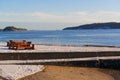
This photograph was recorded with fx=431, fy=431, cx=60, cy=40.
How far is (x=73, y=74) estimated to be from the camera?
2981cm

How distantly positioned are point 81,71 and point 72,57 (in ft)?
8.76

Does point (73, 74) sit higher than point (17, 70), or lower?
lower

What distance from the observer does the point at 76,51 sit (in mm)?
34812

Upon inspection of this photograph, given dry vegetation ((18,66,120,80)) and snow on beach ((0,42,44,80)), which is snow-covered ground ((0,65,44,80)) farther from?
dry vegetation ((18,66,120,80))

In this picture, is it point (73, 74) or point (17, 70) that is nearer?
point (17, 70)

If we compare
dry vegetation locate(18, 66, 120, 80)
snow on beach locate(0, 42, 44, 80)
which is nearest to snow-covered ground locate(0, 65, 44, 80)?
snow on beach locate(0, 42, 44, 80)

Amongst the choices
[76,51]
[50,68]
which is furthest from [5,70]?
[76,51]

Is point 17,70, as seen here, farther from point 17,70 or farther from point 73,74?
point 73,74

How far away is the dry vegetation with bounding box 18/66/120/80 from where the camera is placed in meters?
28.2

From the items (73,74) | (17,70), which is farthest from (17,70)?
(73,74)

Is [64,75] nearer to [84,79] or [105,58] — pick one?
[84,79]

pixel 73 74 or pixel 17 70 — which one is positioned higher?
pixel 17 70

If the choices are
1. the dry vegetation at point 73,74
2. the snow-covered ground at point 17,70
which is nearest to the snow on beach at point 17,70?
the snow-covered ground at point 17,70

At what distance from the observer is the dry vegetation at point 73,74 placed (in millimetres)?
Answer: 28241
